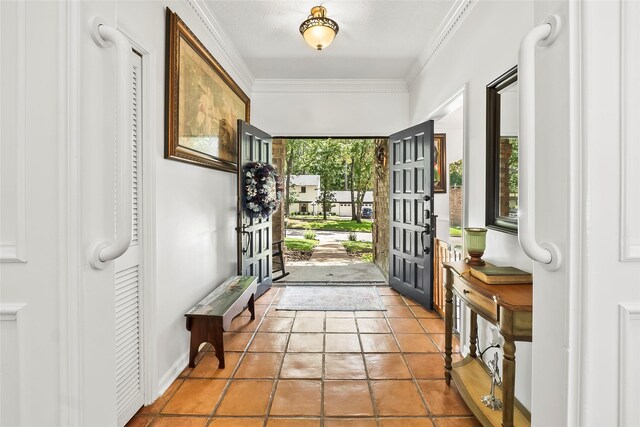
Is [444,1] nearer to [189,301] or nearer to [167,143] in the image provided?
[167,143]

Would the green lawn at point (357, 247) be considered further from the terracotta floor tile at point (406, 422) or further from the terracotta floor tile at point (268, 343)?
the terracotta floor tile at point (406, 422)

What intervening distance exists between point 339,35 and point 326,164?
44.4 feet

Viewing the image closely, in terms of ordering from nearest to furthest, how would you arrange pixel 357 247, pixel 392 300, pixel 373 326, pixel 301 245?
pixel 373 326
pixel 392 300
pixel 357 247
pixel 301 245

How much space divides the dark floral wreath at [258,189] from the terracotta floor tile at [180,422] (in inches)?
82.8

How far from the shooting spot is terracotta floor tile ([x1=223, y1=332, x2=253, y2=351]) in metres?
2.90

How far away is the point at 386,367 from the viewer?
2562 millimetres

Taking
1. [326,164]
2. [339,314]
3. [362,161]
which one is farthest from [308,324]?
[326,164]

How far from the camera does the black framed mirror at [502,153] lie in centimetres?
204

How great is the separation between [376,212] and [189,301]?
445cm

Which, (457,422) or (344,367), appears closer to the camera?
(457,422)
